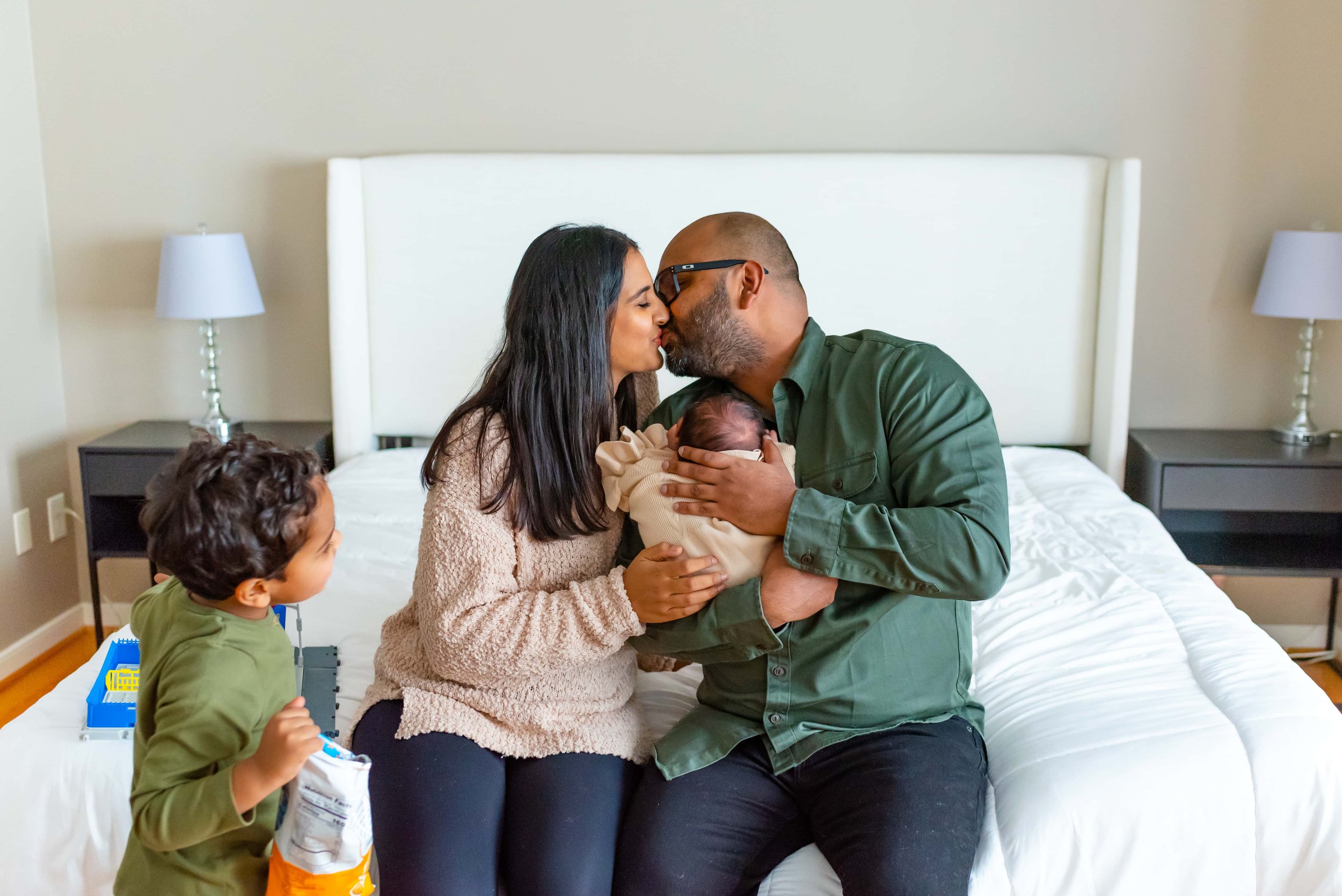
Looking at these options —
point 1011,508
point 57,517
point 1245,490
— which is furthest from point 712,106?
point 57,517

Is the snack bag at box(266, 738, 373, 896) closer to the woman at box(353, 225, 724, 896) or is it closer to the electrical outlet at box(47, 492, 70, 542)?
the woman at box(353, 225, 724, 896)

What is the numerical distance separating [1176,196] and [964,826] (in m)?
2.28

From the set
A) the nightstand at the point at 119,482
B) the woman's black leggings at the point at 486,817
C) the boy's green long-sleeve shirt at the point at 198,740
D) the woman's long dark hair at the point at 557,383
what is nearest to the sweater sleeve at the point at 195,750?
the boy's green long-sleeve shirt at the point at 198,740

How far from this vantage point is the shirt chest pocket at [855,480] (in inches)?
60.4

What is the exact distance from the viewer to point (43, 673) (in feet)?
9.96

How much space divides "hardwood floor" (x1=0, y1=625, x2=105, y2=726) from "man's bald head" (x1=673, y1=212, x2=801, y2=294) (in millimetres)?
2046

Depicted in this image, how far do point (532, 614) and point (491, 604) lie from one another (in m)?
0.06

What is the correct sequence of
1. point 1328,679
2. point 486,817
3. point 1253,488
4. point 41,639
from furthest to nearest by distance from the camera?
point 41,639 → point 1328,679 → point 1253,488 → point 486,817

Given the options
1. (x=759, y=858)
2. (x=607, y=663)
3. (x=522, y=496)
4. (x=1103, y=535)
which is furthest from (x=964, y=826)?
(x=1103, y=535)

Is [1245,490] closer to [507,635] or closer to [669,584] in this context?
[669,584]

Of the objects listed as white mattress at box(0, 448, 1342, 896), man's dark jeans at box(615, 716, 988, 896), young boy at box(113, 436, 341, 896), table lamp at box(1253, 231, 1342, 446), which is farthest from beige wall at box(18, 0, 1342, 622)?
young boy at box(113, 436, 341, 896)

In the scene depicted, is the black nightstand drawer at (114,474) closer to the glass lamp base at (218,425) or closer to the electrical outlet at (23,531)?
the glass lamp base at (218,425)

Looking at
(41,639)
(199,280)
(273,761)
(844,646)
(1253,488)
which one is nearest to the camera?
(273,761)

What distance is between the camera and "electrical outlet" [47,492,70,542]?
3.17 metres
